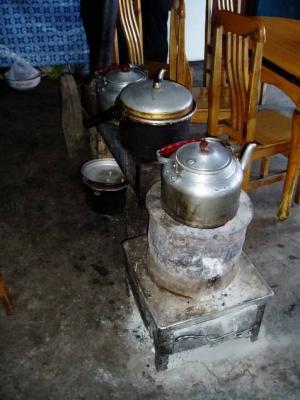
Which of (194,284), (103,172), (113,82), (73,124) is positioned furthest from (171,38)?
(194,284)

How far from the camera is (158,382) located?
2072 millimetres

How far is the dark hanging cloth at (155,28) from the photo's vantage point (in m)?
4.22

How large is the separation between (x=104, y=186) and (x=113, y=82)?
72 centimetres

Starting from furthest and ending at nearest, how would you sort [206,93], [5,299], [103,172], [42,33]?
Result: [42,33] < [206,93] < [103,172] < [5,299]

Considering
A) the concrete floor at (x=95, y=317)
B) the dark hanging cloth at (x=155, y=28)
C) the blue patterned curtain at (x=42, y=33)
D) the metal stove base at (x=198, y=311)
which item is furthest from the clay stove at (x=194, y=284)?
the blue patterned curtain at (x=42, y=33)

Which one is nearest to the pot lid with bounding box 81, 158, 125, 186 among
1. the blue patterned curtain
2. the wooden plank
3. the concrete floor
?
the concrete floor

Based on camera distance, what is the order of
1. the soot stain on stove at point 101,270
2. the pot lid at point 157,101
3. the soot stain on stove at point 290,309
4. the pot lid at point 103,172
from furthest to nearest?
the pot lid at point 103,172, the soot stain on stove at point 101,270, the soot stain on stove at point 290,309, the pot lid at point 157,101

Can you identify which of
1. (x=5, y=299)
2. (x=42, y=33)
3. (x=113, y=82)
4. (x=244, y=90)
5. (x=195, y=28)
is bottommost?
(x=5, y=299)

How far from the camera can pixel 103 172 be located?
308 cm

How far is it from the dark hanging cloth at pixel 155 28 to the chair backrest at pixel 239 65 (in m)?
1.64

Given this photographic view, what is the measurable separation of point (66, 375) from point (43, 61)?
3773 mm

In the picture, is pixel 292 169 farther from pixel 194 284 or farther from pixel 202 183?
pixel 202 183

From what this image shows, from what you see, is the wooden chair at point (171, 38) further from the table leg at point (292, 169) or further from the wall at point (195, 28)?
the wall at point (195, 28)

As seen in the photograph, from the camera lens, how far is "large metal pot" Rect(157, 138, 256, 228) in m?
1.58
